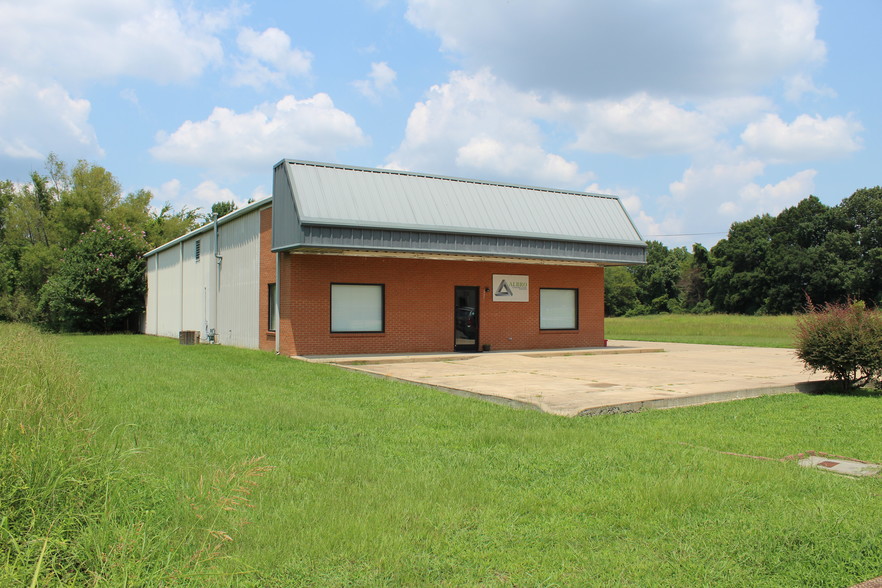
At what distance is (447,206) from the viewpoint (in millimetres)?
20281

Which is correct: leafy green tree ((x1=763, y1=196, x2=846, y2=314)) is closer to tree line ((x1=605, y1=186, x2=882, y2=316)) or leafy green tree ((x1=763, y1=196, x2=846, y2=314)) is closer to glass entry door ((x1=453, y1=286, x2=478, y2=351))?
tree line ((x1=605, y1=186, x2=882, y2=316))

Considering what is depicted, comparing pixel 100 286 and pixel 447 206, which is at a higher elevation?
pixel 447 206

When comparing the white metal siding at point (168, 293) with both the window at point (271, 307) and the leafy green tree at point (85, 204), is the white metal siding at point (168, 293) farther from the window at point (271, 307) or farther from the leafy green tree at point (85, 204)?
the leafy green tree at point (85, 204)

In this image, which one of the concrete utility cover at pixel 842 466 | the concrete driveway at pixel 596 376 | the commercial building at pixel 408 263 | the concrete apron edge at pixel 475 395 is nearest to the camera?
the concrete utility cover at pixel 842 466

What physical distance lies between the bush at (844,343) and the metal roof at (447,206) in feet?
30.4

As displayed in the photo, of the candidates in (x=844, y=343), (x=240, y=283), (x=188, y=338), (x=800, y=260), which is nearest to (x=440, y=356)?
(x=240, y=283)

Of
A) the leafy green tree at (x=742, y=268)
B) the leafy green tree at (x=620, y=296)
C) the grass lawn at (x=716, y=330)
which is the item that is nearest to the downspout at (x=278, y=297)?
→ the grass lawn at (x=716, y=330)

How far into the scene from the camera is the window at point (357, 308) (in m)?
19.7

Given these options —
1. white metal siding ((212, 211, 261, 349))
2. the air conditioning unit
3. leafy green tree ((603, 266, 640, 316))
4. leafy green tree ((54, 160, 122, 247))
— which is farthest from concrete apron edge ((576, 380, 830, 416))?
leafy green tree ((603, 266, 640, 316))

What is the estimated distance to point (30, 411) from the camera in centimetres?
471

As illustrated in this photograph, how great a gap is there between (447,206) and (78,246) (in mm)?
24805

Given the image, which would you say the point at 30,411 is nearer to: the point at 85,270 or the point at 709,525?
the point at 709,525

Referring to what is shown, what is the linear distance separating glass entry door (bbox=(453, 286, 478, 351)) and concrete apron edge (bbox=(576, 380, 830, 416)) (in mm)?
10660

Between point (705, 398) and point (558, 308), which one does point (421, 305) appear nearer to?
point (558, 308)
